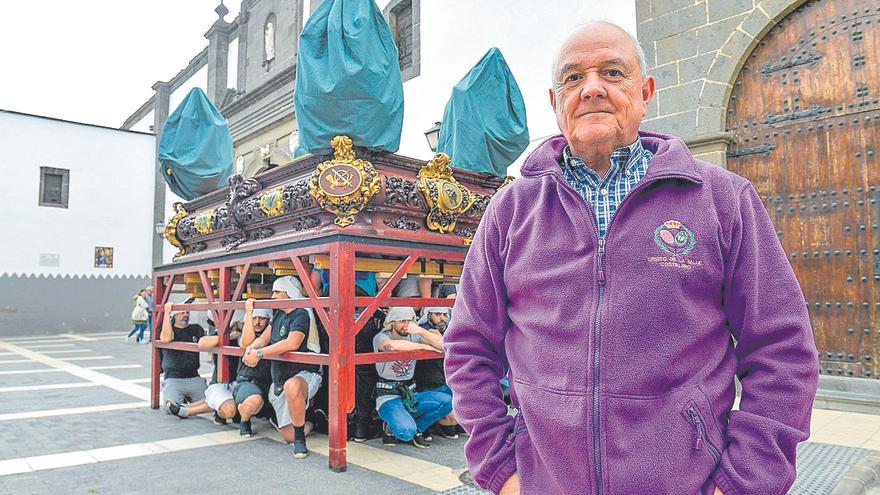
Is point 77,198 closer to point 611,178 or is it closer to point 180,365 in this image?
point 180,365

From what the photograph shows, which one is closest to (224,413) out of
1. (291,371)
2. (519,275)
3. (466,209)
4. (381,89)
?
(291,371)

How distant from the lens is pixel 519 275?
64.7 inches

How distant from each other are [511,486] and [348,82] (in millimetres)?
4407

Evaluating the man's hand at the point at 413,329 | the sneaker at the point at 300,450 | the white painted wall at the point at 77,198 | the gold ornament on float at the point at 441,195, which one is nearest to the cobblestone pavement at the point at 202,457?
the sneaker at the point at 300,450

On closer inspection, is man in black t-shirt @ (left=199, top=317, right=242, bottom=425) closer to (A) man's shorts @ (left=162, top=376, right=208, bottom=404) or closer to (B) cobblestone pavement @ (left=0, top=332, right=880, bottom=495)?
(B) cobblestone pavement @ (left=0, top=332, right=880, bottom=495)

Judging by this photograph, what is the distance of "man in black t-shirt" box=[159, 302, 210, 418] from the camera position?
7.43 m

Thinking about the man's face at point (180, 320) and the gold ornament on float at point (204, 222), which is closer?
the gold ornament on float at point (204, 222)

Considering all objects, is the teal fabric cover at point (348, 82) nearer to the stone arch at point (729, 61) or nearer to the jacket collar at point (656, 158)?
the jacket collar at point (656, 158)

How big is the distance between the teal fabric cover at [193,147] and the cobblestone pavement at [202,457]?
300cm

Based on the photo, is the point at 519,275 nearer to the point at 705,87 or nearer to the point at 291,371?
the point at 291,371

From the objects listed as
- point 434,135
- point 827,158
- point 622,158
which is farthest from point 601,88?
point 434,135

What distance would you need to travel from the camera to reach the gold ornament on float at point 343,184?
17.1ft

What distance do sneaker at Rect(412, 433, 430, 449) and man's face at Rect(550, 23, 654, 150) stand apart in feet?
14.4

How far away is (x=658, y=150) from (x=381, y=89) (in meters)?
4.23
